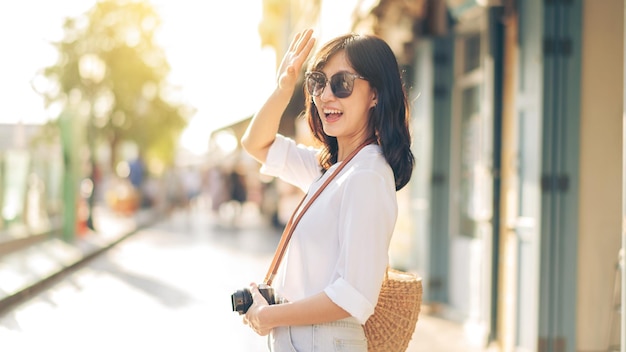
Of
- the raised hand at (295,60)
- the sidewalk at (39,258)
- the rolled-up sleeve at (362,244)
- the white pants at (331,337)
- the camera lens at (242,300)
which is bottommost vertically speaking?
the sidewalk at (39,258)

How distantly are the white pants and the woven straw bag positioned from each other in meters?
0.05

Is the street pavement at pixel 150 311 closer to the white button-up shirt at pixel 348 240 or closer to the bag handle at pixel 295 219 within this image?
the bag handle at pixel 295 219

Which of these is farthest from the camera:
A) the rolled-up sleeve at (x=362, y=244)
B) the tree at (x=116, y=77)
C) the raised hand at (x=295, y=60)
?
the tree at (x=116, y=77)

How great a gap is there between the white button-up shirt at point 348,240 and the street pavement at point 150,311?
4.97m

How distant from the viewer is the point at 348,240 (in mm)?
2137

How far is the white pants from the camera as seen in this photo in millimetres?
2270

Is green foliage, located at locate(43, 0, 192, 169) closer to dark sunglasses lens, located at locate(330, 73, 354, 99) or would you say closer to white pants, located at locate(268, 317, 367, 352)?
dark sunglasses lens, located at locate(330, 73, 354, 99)

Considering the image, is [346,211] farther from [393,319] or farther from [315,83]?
[315,83]

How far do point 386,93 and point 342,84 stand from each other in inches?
4.8

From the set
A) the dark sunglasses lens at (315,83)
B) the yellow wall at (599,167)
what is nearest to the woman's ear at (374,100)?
the dark sunglasses lens at (315,83)

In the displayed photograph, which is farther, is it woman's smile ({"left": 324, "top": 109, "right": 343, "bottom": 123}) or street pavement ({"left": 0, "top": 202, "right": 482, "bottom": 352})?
street pavement ({"left": 0, "top": 202, "right": 482, "bottom": 352})

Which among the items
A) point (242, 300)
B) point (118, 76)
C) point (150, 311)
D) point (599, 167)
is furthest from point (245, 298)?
point (118, 76)

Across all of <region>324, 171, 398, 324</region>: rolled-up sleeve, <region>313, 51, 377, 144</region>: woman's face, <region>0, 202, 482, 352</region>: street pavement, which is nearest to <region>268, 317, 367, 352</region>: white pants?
<region>324, 171, 398, 324</region>: rolled-up sleeve

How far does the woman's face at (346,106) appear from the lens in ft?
7.79
